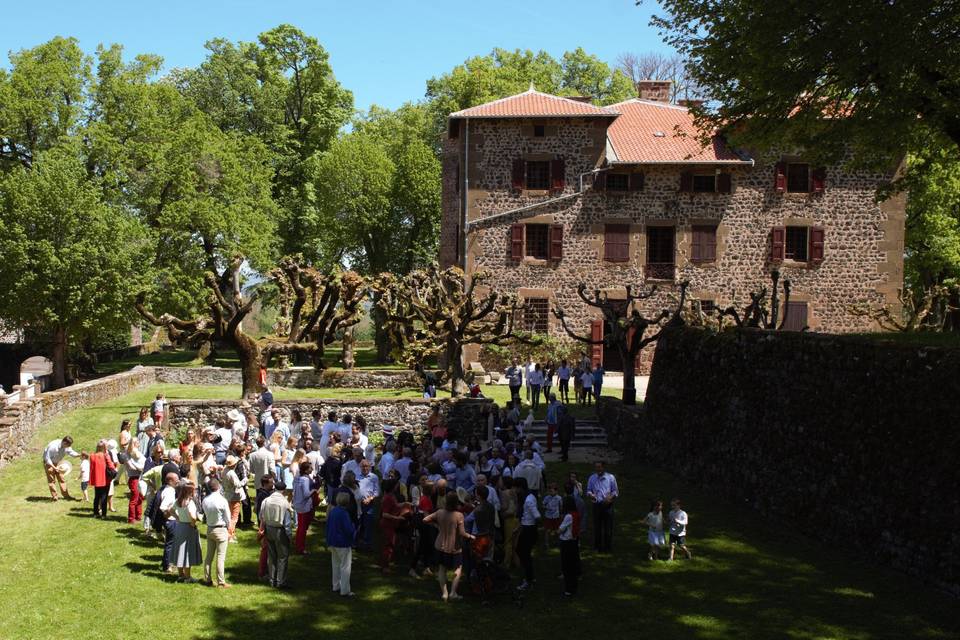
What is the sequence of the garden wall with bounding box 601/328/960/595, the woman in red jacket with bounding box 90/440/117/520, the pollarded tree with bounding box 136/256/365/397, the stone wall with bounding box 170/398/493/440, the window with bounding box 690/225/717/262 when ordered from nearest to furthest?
the garden wall with bounding box 601/328/960/595, the woman in red jacket with bounding box 90/440/117/520, the stone wall with bounding box 170/398/493/440, the pollarded tree with bounding box 136/256/365/397, the window with bounding box 690/225/717/262

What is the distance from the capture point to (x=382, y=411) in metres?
24.9

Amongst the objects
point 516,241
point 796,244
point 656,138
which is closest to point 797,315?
point 796,244

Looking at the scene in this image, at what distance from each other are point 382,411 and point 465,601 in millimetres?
12888

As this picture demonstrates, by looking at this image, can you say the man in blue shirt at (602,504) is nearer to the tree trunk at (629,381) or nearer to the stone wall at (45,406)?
the tree trunk at (629,381)

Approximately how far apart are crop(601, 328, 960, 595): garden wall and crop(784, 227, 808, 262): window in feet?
57.9

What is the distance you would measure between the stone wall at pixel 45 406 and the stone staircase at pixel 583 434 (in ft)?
39.6

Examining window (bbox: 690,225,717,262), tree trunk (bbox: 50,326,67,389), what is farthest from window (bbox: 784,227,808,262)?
tree trunk (bbox: 50,326,67,389)

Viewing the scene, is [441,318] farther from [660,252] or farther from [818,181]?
[818,181]

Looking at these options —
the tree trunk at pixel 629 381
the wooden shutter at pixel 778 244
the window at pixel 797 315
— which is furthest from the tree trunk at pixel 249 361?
the window at pixel 797 315

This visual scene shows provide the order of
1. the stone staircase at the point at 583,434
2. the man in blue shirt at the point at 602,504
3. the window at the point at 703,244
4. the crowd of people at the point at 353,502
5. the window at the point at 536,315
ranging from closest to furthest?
the crowd of people at the point at 353,502, the man in blue shirt at the point at 602,504, the stone staircase at the point at 583,434, the window at the point at 536,315, the window at the point at 703,244

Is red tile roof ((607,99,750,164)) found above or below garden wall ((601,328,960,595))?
above

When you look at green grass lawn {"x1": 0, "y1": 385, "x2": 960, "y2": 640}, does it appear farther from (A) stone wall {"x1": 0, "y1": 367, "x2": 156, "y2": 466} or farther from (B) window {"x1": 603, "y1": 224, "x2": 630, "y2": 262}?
(B) window {"x1": 603, "y1": 224, "x2": 630, "y2": 262}

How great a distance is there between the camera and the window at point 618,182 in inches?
1438

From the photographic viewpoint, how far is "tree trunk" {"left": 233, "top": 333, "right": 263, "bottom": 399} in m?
25.4
